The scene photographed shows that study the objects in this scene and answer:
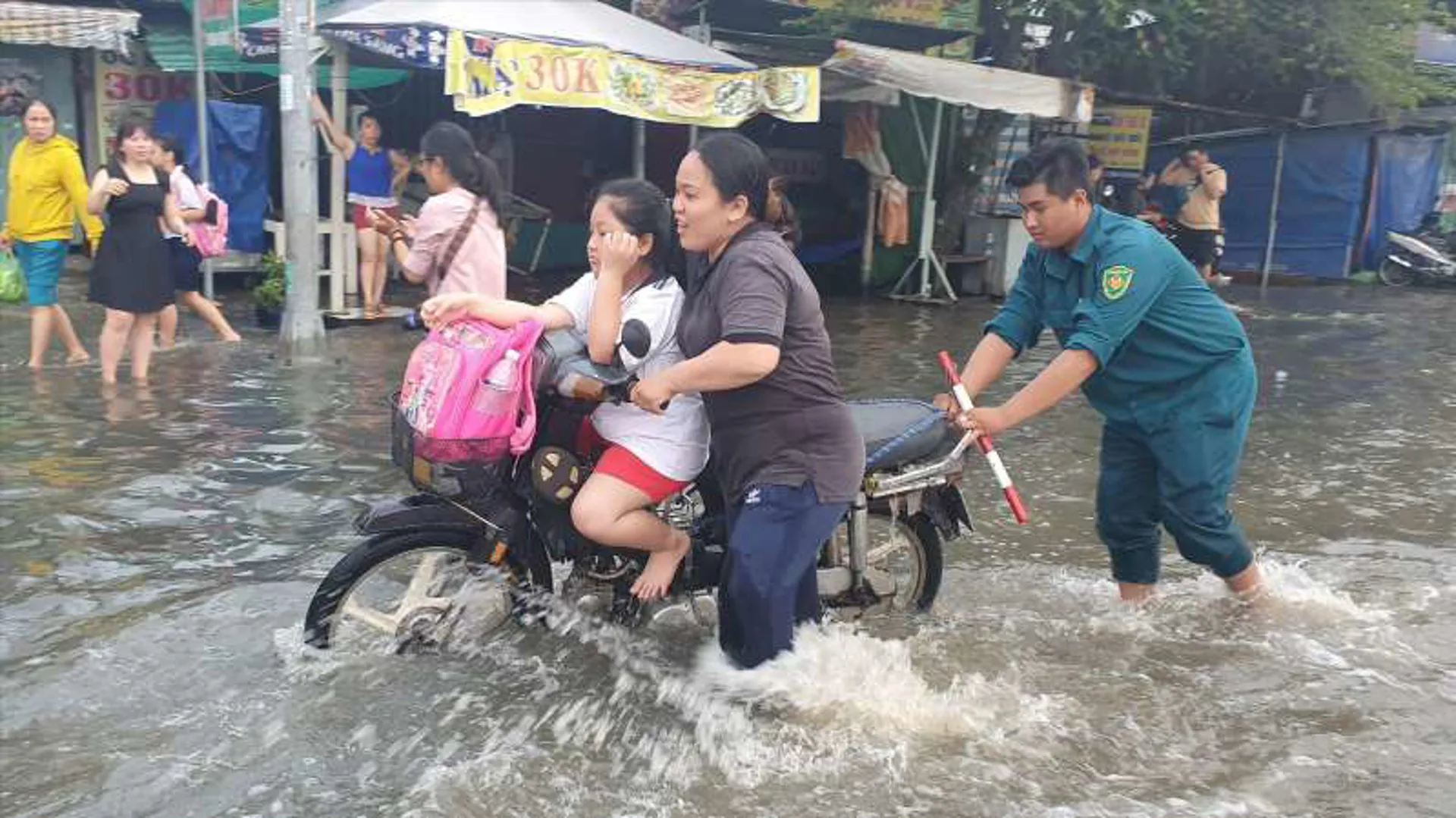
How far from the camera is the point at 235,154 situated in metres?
12.4

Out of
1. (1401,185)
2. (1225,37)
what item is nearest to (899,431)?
(1225,37)

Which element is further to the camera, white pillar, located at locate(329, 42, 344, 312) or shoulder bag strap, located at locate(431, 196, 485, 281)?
white pillar, located at locate(329, 42, 344, 312)

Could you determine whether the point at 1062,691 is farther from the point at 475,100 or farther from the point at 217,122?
the point at 217,122

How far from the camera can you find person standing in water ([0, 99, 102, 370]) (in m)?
7.59

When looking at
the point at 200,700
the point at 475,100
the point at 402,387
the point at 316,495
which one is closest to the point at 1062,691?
the point at 402,387

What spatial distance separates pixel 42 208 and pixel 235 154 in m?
4.82

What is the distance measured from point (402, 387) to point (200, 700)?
1.12 meters

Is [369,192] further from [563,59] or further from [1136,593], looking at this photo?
[1136,593]

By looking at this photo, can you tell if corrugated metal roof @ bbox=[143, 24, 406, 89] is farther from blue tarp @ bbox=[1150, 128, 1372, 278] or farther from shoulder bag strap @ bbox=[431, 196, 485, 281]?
blue tarp @ bbox=[1150, 128, 1372, 278]

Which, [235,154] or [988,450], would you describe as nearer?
[988,450]

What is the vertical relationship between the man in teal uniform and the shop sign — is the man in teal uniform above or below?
below

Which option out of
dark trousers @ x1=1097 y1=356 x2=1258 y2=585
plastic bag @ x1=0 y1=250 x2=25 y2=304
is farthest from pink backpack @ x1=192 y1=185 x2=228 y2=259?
dark trousers @ x1=1097 y1=356 x2=1258 y2=585

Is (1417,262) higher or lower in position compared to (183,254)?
lower

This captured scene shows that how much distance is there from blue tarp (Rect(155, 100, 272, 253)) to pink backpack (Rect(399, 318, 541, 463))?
9.58 metres
